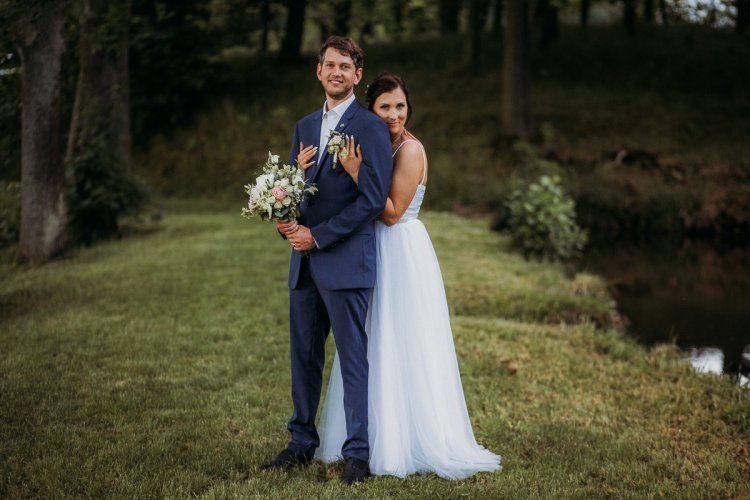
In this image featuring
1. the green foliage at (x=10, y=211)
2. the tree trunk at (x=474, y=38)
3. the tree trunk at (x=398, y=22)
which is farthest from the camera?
the tree trunk at (x=398, y=22)

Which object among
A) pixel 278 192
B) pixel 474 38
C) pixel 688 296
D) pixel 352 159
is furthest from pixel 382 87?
pixel 474 38

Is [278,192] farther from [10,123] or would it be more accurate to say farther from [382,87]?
[10,123]

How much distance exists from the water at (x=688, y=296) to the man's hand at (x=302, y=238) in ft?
17.7

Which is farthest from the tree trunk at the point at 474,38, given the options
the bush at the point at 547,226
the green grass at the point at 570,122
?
the bush at the point at 547,226

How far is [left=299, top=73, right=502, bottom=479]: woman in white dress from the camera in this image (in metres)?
4.64

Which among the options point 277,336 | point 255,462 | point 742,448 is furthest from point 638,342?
point 255,462

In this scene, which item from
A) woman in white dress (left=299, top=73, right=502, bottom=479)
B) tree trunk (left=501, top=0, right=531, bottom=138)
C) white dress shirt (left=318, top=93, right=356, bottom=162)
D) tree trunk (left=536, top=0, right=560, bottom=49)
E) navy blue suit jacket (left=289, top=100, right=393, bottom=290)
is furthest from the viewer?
tree trunk (left=536, top=0, right=560, bottom=49)

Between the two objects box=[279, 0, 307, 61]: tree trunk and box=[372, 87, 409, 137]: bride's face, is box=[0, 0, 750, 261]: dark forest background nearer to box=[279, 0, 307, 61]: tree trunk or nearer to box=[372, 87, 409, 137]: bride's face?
box=[279, 0, 307, 61]: tree trunk

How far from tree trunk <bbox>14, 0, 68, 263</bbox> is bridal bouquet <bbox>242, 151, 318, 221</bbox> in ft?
26.0

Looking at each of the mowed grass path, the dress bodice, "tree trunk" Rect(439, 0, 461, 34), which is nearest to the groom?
the dress bodice

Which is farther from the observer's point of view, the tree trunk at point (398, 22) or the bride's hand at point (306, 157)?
the tree trunk at point (398, 22)

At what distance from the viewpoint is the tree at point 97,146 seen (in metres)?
13.9

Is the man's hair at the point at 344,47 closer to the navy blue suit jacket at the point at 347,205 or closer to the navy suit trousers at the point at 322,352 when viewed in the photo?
the navy blue suit jacket at the point at 347,205

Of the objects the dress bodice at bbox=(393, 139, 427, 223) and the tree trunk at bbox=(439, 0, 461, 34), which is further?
the tree trunk at bbox=(439, 0, 461, 34)
